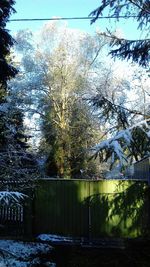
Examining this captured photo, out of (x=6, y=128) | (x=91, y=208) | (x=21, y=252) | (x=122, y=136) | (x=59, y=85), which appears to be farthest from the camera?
(x=59, y=85)

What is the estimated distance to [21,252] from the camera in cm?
1085

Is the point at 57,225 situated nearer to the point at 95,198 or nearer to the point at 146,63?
the point at 95,198

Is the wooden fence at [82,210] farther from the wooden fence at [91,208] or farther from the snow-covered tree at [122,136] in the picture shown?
the snow-covered tree at [122,136]

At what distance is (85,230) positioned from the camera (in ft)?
44.4

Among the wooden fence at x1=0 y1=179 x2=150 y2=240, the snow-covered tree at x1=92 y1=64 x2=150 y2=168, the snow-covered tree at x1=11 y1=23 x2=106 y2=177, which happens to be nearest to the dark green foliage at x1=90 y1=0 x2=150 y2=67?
the snow-covered tree at x1=92 y1=64 x2=150 y2=168

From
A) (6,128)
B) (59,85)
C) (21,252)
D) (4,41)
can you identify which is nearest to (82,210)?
(21,252)

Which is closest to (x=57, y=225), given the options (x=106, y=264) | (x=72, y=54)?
(x=106, y=264)

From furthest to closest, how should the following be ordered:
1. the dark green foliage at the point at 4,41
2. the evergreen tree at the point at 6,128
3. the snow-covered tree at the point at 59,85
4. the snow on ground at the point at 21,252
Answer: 1. the snow-covered tree at the point at 59,85
2. the dark green foliage at the point at 4,41
3. the evergreen tree at the point at 6,128
4. the snow on ground at the point at 21,252

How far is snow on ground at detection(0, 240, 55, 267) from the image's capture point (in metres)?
9.43

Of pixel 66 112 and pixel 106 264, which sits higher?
pixel 66 112

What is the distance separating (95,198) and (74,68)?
17164 millimetres

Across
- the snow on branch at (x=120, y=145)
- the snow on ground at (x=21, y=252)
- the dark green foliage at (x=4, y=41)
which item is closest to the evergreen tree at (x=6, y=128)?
the dark green foliage at (x=4, y=41)

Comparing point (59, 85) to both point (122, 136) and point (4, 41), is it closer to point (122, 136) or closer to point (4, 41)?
point (4, 41)

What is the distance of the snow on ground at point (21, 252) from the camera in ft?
30.9
